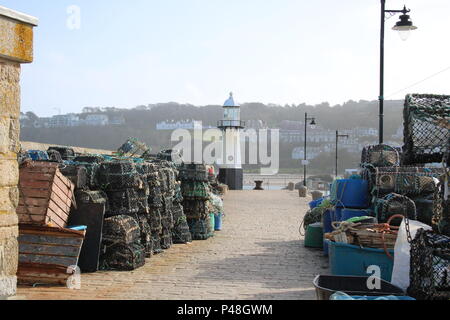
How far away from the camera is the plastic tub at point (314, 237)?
1236 centimetres

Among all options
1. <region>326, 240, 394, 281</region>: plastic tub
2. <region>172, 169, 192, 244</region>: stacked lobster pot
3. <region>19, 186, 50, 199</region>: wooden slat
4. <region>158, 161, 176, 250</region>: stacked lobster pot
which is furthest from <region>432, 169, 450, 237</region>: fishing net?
<region>172, 169, 192, 244</region>: stacked lobster pot

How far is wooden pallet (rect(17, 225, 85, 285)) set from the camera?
25.7 ft

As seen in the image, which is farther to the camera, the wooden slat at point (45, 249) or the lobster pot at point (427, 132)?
the wooden slat at point (45, 249)

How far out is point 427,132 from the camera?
551 cm

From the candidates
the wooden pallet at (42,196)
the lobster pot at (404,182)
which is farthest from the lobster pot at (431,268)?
the wooden pallet at (42,196)

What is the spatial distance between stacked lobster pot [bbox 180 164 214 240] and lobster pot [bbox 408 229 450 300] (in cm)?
821

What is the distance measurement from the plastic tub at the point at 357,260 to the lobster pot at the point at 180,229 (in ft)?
17.6

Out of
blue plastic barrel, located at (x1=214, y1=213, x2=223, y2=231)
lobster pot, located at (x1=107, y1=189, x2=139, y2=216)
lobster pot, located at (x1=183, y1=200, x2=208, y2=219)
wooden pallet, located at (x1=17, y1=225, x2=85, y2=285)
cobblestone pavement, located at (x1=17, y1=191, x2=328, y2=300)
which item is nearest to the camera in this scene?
cobblestone pavement, located at (x1=17, y1=191, x2=328, y2=300)

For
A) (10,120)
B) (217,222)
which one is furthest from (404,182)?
(10,120)

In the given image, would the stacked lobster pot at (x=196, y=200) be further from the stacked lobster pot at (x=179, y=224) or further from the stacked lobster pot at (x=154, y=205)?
the stacked lobster pot at (x=154, y=205)

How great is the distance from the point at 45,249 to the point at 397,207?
5.54 meters

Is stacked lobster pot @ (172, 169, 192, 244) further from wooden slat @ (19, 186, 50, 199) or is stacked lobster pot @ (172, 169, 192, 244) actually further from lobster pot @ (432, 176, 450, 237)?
lobster pot @ (432, 176, 450, 237)

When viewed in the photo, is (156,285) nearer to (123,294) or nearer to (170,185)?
(123,294)

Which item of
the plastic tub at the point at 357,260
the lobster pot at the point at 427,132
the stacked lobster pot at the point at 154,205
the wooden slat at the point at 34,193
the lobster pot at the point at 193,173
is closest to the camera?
the lobster pot at the point at 427,132
